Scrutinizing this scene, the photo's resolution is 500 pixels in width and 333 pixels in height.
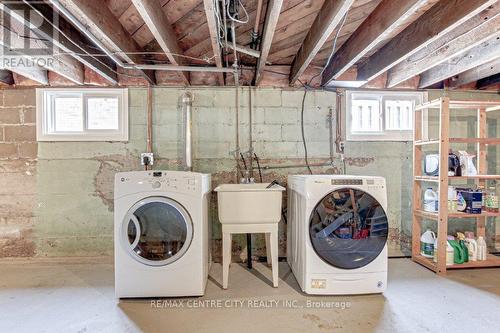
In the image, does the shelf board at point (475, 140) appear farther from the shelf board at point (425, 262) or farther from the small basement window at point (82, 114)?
the small basement window at point (82, 114)

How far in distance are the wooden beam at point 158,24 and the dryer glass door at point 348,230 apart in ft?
5.39

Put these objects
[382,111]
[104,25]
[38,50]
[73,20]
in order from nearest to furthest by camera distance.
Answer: [73,20] < [104,25] < [38,50] < [382,111]

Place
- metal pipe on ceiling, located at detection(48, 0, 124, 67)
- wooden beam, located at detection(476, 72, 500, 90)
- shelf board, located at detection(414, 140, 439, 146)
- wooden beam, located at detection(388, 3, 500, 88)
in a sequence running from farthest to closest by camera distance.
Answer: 1. wooden beam, located at detection(476, 72, 500, 90)
2. shelf board, located at detection(414, 140, 439, 146)
3. wooden beam, located at detection(388, 3, 500, 88)
4. metal pipe on ceiling, located at detection(48, 0, 124, 67)

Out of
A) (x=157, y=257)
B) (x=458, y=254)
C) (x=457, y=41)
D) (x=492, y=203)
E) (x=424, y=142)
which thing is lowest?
(x=458, y=254)

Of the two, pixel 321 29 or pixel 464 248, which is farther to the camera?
pixel 464 248

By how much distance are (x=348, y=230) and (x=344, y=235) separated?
48 millimetres

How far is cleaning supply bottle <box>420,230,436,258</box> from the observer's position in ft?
8.50

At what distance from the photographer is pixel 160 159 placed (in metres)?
2.79

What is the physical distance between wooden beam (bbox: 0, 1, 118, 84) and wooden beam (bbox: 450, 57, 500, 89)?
3.60 m

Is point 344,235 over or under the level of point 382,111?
under

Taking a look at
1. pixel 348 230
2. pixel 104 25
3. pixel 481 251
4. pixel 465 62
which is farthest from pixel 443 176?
pixel 104 25

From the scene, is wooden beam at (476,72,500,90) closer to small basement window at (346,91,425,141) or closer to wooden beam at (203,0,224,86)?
small basement window at (346,91,425,141)

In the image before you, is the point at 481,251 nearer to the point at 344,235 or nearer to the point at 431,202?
the point at 431,202

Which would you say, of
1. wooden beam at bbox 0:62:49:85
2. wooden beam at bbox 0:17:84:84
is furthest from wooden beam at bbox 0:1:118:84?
wooden beam at bbox 0:62:49:85
